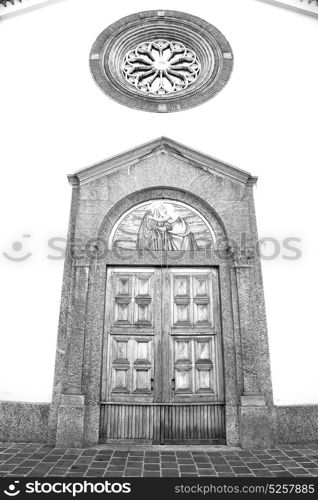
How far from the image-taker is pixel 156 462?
14.7 ft

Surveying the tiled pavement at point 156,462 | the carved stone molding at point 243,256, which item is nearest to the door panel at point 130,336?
the tiled pavement at point 156,462

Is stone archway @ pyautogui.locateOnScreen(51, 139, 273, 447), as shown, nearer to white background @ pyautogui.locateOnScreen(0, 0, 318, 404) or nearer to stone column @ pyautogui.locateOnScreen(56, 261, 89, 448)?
stone column @ pyautogui.locateOnScreen(56, 261, 89, 448)

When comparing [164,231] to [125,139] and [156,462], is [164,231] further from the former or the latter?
[156,462]

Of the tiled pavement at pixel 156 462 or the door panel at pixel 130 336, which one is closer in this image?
the tiled pavement at pixel 156 462

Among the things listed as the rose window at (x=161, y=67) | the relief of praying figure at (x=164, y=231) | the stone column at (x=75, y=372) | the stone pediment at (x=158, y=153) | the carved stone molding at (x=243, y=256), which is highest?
the rose window at (x=161, y=67)

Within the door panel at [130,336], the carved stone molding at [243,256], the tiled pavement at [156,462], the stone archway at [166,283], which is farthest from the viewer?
the carved stone molding at [243,256]

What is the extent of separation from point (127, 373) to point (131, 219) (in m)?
2.48

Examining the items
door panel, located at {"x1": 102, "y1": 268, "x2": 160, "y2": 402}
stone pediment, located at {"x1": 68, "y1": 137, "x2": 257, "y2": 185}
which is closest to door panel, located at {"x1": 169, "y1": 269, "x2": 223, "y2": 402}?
door panel, located at {"x1": 102, "y1": 268, "x2": 160, "y2": 402}

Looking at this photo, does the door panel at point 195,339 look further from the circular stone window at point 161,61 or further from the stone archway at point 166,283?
the circular stone window at point 161,61

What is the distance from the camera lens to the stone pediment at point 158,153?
6.29 metres

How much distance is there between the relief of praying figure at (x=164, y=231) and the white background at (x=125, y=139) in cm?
124

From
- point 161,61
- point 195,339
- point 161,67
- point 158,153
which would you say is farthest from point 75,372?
point 161,61

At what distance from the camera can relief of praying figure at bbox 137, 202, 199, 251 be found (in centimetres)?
621

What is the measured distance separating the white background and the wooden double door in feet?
2.89
